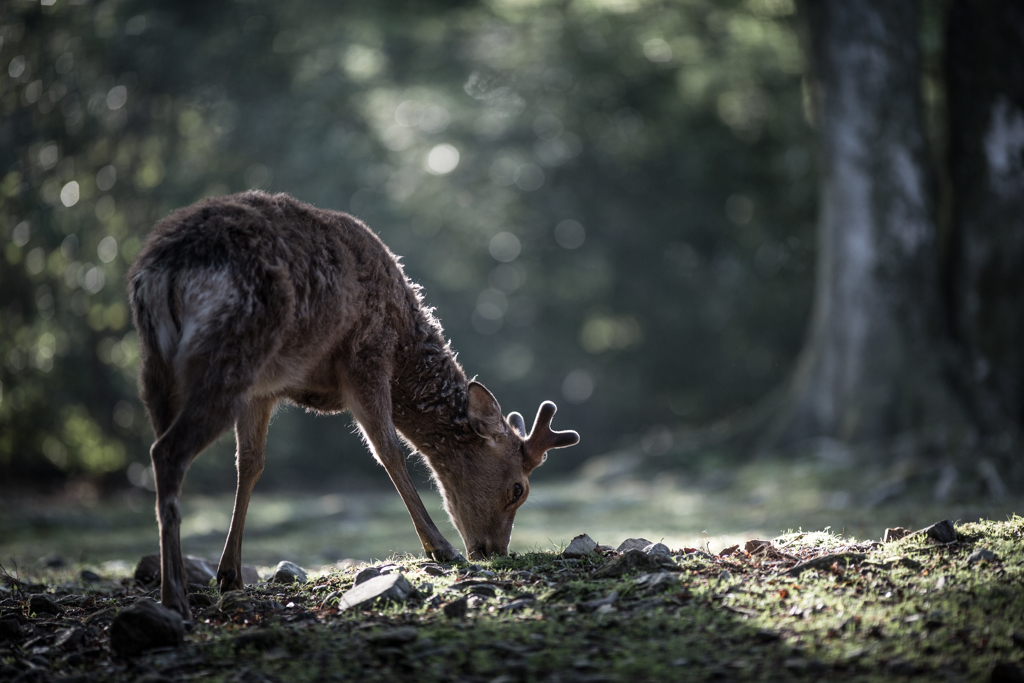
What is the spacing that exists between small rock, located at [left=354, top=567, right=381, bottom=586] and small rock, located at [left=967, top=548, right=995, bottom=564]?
120 inches

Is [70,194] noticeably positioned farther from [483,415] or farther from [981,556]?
[981,556]

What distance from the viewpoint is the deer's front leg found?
227 inches

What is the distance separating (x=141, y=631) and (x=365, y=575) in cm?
130

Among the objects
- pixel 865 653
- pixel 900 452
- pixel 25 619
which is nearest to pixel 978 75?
pixel 900 452

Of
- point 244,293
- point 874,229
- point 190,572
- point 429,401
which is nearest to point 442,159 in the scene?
point 874,229

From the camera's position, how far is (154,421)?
4898 mm

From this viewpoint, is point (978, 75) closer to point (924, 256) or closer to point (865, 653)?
point (924, 256)

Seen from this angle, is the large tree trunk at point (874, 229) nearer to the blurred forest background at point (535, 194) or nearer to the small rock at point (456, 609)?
the blurred forest background at point (535, 194)

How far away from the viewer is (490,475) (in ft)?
20.8

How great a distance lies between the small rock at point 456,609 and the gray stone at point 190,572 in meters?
2.34

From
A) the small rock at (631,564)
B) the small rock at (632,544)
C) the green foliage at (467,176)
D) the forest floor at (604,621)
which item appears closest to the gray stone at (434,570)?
the forest floor at (604,621)

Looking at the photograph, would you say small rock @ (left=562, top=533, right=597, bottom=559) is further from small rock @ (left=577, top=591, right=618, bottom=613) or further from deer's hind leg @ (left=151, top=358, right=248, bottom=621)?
deer's hind leg @ (left=151, top=358, right=248, bottom=621)

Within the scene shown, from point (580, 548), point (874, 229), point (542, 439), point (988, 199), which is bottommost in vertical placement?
point (580, 548)

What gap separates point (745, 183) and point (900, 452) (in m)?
15.4
